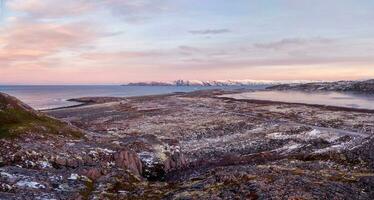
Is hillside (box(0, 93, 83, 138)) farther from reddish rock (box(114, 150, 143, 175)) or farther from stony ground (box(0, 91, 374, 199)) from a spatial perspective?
reddish rock (box(114, 150, 143, 175))

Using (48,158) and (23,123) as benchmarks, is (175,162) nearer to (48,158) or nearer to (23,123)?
(48,158)

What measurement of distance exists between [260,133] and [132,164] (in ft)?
95.7

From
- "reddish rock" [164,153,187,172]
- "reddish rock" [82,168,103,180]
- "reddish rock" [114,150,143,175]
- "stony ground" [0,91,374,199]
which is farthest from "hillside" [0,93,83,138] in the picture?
"reddish rock" [164,153,187,172]

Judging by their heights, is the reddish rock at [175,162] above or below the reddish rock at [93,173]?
below

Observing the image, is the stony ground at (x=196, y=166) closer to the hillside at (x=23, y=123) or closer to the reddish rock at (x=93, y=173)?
the reddish rock at (x=93, y=173)

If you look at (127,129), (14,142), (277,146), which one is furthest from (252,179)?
(127,129)

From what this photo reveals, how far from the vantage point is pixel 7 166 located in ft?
91.4

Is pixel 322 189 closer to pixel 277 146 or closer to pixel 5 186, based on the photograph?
pixel 5 186

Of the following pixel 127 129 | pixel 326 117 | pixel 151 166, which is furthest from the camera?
pixel 326 117

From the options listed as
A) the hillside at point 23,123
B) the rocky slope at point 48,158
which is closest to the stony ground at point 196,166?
the rocky slope at point 48,158

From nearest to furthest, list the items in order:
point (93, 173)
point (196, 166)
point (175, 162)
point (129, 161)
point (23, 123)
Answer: point (93, 173) → point (129, 161) → point (23, 123) → point (175, 162) → point (196, 166)

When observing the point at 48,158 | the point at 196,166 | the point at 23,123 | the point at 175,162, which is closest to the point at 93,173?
the point at 48,158

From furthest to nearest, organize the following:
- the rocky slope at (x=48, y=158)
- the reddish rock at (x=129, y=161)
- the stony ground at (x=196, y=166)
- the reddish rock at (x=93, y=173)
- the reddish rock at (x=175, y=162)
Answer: the reddish rock at (x=175, y=162), the reddish rock at (x=129, y=161), the reddish rock at (x=93, y=173), the stony ground at (x=196, y=166), the rocky slope at (x=48, y=158)

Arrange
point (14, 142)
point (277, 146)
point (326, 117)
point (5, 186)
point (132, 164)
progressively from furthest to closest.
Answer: point (326, 117), point (277, 146), point (132, 164), point (14, 142), point (5, 186)
